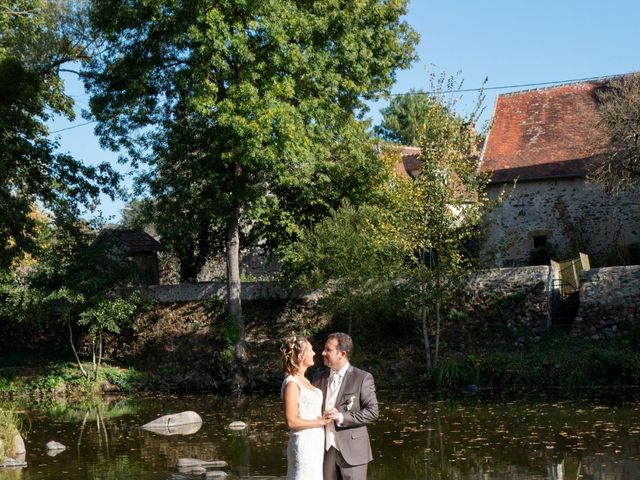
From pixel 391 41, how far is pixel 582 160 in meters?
9.28

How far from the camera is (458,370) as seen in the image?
22891mm

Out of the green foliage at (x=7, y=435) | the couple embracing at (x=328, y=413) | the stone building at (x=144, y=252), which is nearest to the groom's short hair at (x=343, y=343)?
the couple embracing at (x=328, y=413)

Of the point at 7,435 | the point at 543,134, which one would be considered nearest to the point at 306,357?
the point at 7,435

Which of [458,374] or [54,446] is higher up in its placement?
[458,374]

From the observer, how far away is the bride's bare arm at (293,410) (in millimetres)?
7367

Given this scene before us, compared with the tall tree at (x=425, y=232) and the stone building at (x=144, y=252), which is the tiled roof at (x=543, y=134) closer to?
the tall tree at (x=425, y=232)

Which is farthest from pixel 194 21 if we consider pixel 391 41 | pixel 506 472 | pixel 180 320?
pixel 506 472

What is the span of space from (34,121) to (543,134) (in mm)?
19127

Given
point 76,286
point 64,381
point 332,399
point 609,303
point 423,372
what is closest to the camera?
point 332,399

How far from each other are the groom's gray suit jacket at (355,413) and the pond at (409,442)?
4755 mm

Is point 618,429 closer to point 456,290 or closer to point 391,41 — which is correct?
point 456,290

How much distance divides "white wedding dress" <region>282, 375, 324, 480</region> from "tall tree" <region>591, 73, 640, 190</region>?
2193cm

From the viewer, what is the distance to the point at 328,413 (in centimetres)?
749

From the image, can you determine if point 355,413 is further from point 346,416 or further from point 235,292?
point 235,292
